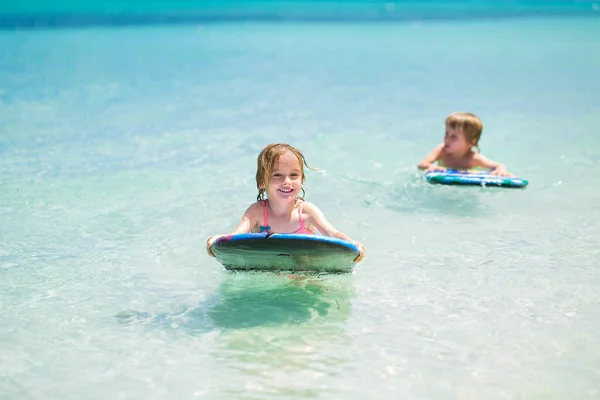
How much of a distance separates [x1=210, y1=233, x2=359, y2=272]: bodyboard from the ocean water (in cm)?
22

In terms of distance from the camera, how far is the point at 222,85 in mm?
11258

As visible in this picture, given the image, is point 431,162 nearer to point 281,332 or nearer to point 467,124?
point 467,124

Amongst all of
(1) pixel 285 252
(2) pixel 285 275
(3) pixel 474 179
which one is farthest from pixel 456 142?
(1) pixel 285 252

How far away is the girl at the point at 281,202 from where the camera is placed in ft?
13.1

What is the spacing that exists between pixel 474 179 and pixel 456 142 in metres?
0.70

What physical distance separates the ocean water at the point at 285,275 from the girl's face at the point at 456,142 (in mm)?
337

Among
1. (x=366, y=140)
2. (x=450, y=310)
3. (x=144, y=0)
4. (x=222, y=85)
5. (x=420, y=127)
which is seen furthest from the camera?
(x=144, y=0)

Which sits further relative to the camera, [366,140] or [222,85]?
[222,85]

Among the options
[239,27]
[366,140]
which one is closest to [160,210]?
[366,140]

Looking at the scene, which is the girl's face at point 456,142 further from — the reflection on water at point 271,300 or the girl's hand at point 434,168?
the reflection on water at point 271,300

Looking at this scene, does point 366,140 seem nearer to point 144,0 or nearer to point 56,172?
point 56,172

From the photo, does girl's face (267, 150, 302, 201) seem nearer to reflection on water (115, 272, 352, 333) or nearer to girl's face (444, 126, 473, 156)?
reflection on water (115, 272, 352, 333)

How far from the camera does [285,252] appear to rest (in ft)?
12.1

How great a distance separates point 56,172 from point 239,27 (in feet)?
46.1
